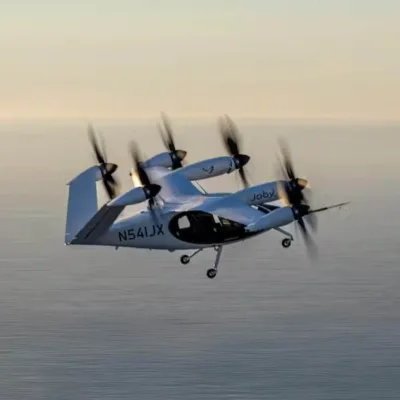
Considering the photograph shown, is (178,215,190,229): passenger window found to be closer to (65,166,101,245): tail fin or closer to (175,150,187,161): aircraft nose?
(65,166,101,245): tail fin

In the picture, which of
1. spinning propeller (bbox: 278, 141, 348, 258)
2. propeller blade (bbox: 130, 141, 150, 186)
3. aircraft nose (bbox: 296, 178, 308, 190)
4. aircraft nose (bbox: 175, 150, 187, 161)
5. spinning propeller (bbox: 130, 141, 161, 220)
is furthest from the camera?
aircraft nose (bbox: 175, 150, 187, 161)

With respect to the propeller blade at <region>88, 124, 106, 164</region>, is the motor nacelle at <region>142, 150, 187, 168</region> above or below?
below

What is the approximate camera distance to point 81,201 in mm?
71625

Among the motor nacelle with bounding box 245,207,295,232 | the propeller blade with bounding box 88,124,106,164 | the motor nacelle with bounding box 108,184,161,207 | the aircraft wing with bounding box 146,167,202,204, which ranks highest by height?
the propeller blade with bounding box 88,124,106,164

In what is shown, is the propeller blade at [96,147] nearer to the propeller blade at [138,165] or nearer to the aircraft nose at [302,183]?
the propeller blade at [138,165]

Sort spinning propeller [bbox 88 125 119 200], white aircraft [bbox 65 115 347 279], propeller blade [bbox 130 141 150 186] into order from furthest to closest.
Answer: spinning propeller [bbox 88 125 119 200]
white aircraft [bbox 65 115 347 279]
propeller blade [bbox 130 141 150 186]

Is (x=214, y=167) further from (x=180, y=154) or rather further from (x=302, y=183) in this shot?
(x=302, y=183)

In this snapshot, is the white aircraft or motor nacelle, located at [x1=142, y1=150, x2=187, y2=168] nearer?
the white aircraft

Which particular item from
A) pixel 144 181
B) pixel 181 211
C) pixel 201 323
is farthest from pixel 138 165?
pixel 201 323

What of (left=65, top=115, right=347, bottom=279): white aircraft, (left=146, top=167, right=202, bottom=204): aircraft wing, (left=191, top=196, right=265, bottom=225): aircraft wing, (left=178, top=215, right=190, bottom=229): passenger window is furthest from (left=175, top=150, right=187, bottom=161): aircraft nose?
(left=191, top=196, right=265, bottom=225): aircraft wing

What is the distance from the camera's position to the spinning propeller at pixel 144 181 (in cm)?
6388

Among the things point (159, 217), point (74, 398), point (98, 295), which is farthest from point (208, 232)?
point (98, 295)

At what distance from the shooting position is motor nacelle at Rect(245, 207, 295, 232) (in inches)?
Answer: 2569

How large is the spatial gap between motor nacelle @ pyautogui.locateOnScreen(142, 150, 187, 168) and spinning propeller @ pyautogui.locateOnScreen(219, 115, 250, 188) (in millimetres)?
2791
